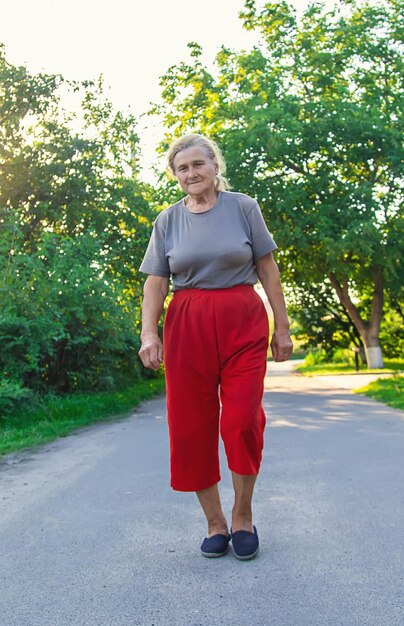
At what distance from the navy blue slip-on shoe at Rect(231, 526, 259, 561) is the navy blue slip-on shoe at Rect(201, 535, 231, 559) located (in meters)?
0.05

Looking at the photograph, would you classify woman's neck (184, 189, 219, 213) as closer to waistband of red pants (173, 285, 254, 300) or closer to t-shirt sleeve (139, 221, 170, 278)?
t-shirt sleeve (139, 221, 170, 278)

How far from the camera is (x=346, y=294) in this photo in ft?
89.5

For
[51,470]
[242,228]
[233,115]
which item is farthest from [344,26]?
[242,228]

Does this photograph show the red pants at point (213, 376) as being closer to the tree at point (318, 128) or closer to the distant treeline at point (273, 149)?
→ the distant treeline at point (273, 149)

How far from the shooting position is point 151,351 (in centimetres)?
398

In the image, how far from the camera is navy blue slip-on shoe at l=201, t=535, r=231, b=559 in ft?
12.6

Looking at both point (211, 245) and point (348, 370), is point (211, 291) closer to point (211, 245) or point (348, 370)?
point (211, 245)

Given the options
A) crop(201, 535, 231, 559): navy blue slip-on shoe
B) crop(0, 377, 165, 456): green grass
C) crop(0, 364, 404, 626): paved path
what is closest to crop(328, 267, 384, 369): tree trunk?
crop(0, 377, 165, 456): green grass

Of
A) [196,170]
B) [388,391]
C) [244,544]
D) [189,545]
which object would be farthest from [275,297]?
[388,391]

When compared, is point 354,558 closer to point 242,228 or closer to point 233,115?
point 242,228

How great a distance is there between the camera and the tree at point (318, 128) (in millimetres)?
21844

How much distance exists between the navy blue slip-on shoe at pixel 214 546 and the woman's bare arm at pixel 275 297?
96cm

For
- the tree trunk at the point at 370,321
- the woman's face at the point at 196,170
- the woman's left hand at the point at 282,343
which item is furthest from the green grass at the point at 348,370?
the woman's face at the point at 196,170

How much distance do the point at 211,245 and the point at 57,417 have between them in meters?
7.77
